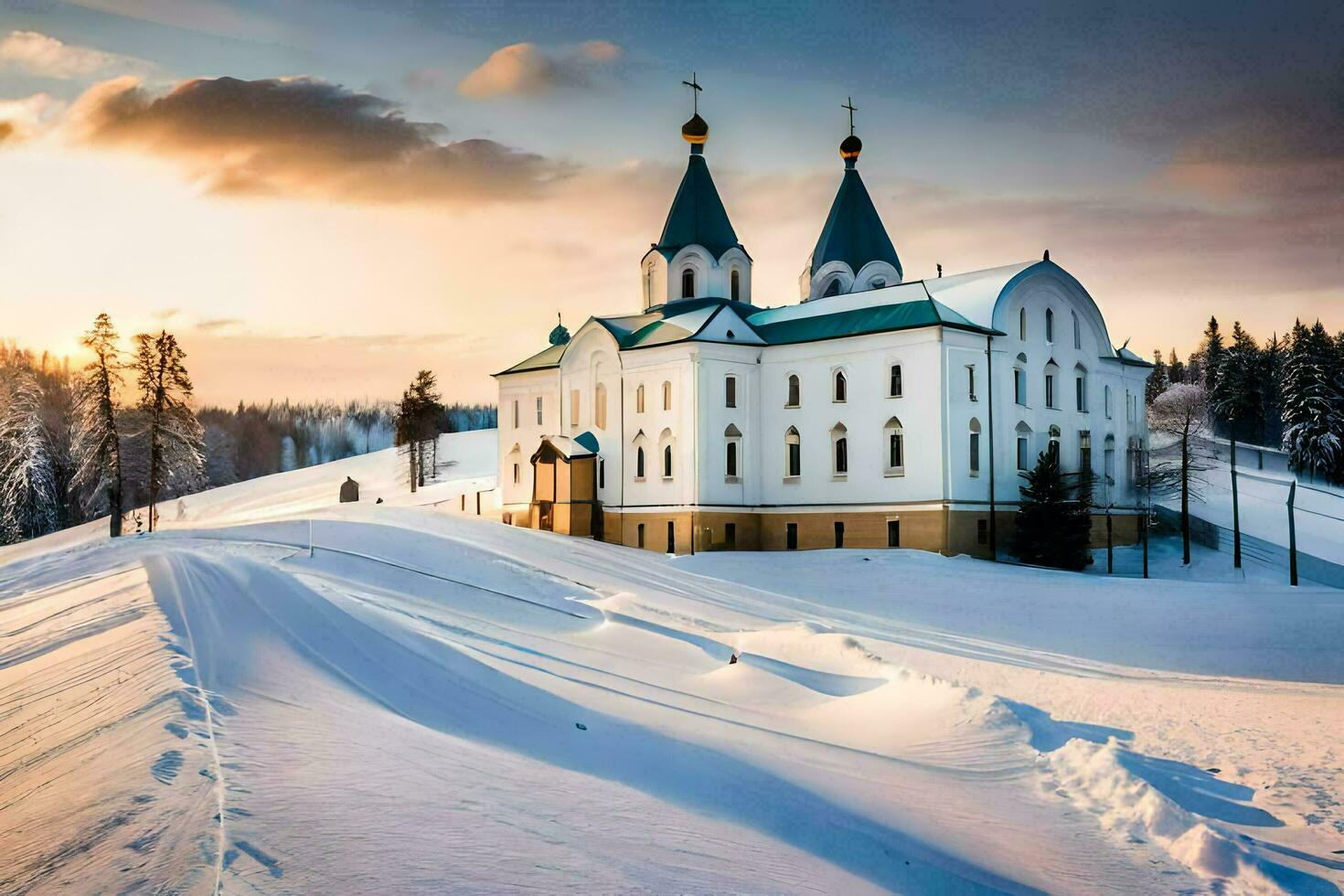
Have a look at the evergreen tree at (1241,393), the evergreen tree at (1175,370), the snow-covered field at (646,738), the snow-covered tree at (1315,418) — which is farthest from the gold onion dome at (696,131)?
the evergreen tree at (1175,370)

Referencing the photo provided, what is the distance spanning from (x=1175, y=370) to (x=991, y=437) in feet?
316

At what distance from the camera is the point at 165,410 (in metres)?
58.0

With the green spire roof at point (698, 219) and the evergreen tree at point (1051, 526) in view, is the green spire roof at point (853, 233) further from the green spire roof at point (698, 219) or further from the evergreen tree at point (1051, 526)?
the evergreen tree at point (1051, 526)

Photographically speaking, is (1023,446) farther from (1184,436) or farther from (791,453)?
(791,453)

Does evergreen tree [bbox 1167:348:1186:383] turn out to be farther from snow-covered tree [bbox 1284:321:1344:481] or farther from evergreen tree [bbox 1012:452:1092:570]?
evergreen tree [bbox 1012:452:1092:570]

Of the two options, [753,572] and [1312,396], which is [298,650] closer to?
[753,572]

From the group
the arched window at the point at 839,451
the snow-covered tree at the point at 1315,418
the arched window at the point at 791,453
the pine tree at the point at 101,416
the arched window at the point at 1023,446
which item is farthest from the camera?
the snow-covered tree at the point at 1315,418

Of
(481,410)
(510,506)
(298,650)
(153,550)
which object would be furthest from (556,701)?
(481,410)

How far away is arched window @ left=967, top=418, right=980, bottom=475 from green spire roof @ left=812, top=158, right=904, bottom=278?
12897 millimetres

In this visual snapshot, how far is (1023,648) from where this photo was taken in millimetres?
27188

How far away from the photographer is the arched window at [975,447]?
43.9m

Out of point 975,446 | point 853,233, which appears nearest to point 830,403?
point 975,446

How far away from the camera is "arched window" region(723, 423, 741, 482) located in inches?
1903

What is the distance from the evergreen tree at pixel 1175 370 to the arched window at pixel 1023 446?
283 ft
